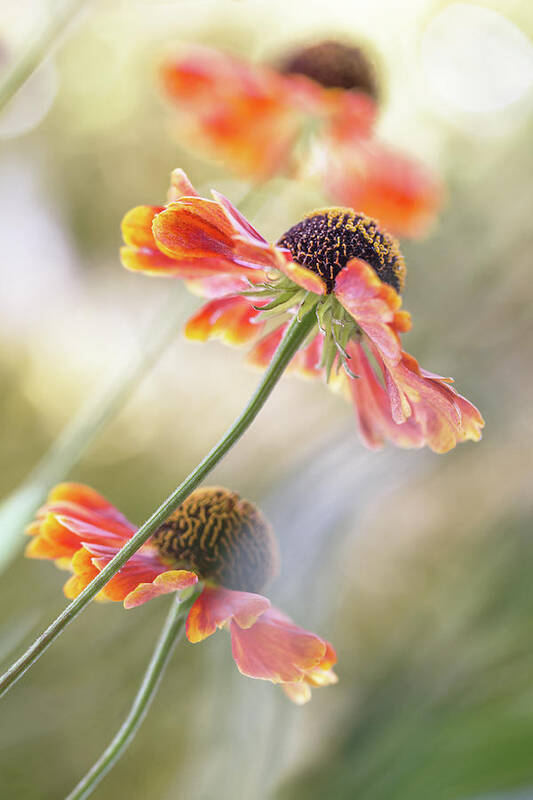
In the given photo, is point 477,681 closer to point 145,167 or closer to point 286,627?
point 286,627

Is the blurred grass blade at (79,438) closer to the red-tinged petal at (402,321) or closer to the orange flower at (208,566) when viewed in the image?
the orange flower at (208,566)

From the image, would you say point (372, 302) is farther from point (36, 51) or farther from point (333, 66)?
point (333, 66)

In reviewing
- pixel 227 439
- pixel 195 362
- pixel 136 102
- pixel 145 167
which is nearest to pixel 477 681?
pixel 227 439

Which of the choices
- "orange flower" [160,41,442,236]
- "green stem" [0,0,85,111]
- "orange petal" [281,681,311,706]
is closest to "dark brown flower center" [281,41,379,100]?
"orange flower" [160,41,442,236]

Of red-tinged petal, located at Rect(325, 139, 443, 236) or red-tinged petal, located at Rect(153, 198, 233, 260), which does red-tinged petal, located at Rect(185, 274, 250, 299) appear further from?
red-tinged petal, located at Rect(325, 139, 443, 236)

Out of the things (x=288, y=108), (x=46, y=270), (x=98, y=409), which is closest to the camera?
(x=98, y=409)
